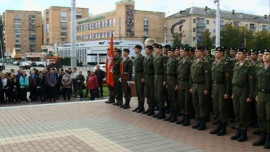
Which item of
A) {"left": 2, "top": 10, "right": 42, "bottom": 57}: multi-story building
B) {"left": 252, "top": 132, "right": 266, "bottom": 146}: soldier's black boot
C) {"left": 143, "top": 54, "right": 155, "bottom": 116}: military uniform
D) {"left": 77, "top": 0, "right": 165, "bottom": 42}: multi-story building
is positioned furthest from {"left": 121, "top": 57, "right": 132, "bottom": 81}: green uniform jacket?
{"left": 2, "top": 10, "right": 42, "bottom": 57}: multi-story building

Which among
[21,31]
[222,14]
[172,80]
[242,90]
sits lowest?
[242,90]

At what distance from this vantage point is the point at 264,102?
6.52 meters

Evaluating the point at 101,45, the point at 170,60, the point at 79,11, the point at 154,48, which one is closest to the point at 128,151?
the point at 170,60

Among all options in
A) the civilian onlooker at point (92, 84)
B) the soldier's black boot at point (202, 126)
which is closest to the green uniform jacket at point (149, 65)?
the soldier's black boot at point (202, 126)

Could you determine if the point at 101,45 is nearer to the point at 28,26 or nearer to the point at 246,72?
the point at 246,72

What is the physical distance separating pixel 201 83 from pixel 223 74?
63 centimetres

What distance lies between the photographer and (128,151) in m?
6.33

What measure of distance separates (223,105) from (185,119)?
52.7 inches

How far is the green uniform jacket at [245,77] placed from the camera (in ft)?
22.6

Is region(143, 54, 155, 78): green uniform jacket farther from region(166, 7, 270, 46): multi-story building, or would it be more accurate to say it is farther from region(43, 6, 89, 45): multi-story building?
region(43, 6, 89, 45): multi-story building

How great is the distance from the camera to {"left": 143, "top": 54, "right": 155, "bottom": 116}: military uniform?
32.3 feet

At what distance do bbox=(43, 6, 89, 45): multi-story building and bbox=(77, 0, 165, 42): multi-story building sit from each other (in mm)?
17114

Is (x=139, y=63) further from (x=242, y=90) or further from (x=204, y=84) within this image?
(x=242, y=90)

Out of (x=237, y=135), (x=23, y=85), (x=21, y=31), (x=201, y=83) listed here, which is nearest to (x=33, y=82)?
(x=23, y=85)
